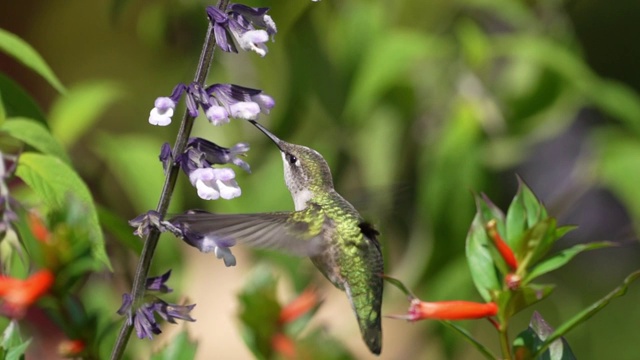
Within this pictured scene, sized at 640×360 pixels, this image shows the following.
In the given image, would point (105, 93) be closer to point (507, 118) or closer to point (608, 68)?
point (507, 118)

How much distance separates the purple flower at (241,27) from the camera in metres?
0.57

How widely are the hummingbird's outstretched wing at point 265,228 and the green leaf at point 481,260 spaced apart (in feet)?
0.43

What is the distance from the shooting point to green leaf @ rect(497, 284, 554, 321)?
24.1 inches

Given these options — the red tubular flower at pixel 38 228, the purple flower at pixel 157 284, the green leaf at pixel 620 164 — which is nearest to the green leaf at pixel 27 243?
the red tubular flower at pixel 38 228

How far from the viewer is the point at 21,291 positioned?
667 millimetres

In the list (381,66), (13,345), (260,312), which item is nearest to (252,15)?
(13,345)

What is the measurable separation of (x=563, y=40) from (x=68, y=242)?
0.94 metres

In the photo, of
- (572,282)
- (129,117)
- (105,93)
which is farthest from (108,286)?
(572,282)

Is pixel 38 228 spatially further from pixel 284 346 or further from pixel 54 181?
pixel 284 346

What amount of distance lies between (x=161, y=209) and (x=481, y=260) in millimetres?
209

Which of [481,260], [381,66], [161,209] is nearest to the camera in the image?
[161,209]

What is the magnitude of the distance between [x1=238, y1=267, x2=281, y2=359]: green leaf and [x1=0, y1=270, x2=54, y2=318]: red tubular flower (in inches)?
8.7

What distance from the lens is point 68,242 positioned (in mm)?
703

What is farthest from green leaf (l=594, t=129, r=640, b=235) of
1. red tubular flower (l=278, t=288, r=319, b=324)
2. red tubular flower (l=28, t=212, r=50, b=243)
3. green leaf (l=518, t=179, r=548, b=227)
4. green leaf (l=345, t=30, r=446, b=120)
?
red tubular flower (l=28, t=212, r=50, b=243)
